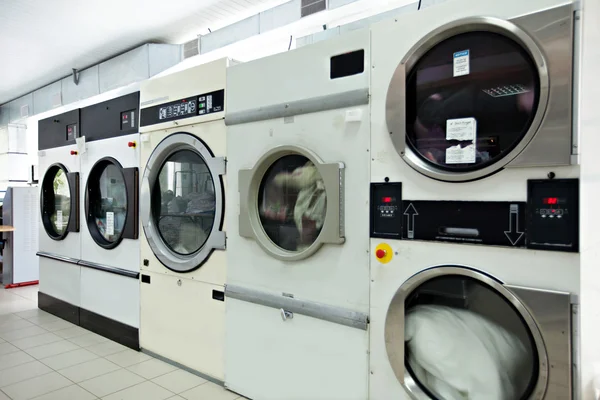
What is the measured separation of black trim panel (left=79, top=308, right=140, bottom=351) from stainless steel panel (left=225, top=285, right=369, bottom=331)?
1333 millimetres

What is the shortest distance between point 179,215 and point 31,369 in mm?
1602

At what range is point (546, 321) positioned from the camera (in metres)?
1.44

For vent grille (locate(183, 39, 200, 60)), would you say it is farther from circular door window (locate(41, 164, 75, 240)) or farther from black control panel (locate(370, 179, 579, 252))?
black control panel (locate(370, 179, 579, 252))

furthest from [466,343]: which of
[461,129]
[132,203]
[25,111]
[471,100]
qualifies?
[25,111]

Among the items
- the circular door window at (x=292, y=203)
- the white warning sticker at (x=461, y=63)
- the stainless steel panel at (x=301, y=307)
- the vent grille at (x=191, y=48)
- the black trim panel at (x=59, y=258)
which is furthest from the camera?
the black trim panel at (x=59, y=258)

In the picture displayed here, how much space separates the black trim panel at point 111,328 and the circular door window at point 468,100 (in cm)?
284

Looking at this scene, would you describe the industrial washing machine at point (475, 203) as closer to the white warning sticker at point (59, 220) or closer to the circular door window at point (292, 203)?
the circular door window at point (292, 203)

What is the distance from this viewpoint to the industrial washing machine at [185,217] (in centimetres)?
268

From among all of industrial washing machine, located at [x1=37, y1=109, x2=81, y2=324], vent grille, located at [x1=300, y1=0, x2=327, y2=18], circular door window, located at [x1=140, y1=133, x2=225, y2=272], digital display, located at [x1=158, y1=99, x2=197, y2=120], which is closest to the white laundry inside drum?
circular door window, located at [x1=140, y1=133, x2=225, y2=272]

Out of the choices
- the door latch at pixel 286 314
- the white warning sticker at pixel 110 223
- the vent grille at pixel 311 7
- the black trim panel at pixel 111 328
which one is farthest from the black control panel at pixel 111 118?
the door latch at pixel 286 314

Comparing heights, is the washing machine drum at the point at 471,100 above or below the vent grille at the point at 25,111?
below

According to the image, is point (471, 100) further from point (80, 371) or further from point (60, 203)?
point (60, 203)

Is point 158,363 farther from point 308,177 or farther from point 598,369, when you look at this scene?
point 598,369

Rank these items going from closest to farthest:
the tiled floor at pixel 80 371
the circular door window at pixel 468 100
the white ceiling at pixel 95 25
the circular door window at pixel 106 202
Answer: the circular door window at pixel 468 100 → the tiled floor at pixel 80 371 → the white ceiling at pixel 95 25 → the circular door window at pixel 106 202
